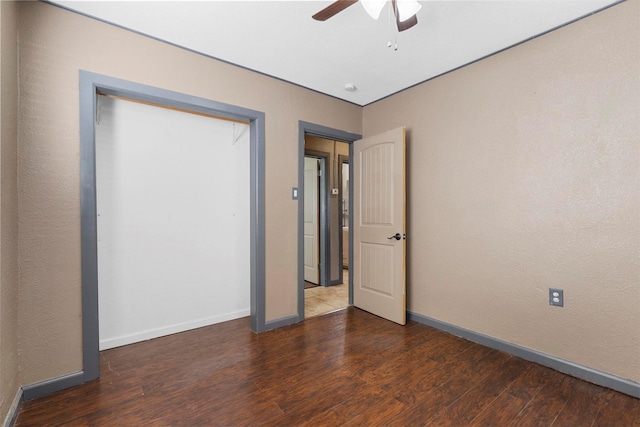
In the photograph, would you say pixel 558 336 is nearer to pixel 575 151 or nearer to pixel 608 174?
pixel 608 174

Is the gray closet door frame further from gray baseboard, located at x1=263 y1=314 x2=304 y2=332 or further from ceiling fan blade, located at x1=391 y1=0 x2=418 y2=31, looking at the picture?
ceiling fan blade, located at x1=391 y1=0 x2=418 y2=31

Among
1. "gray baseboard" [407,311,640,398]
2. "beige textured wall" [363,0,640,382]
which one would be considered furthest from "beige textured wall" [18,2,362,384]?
"gray baseboard" [407,311,640,398]

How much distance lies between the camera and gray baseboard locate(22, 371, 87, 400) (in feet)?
5.96

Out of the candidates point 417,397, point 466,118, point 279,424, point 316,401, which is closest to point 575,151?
point 466,118

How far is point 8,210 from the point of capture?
5.36 ft

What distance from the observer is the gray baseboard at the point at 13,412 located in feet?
5.05

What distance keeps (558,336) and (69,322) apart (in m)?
3.40

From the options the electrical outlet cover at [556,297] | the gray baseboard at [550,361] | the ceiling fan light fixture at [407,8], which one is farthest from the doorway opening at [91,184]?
the electrical outlet cover at [556,297]

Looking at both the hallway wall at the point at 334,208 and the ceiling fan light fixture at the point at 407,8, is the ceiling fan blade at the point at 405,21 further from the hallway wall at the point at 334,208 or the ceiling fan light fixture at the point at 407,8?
the hallway wall at the point at 334,208

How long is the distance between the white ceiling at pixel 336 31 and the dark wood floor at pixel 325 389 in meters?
2.48

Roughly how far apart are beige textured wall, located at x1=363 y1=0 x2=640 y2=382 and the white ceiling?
0.25 meters

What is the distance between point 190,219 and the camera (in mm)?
2947

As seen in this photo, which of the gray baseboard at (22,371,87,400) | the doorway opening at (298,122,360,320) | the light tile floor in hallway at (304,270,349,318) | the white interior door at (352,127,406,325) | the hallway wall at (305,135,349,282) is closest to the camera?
the gray baseboard at (22,371,87,400)

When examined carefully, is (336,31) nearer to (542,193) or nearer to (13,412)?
(542,193)
